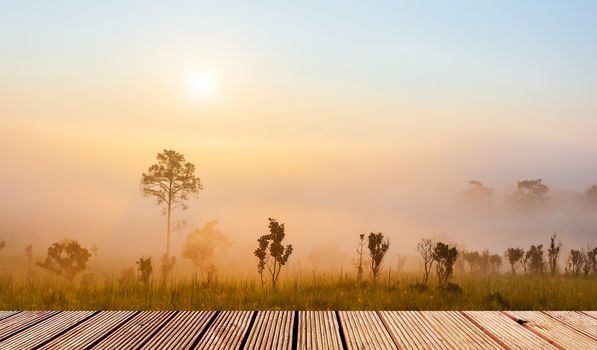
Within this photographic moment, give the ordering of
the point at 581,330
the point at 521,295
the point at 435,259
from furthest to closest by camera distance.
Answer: the point at 435,259, the point at 521,295, the point at 581,330

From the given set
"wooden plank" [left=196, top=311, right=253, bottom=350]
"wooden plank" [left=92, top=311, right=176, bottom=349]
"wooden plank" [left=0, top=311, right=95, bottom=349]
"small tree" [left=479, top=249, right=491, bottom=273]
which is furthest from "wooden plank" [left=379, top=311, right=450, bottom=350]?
"small tree" [left=479, top=249, right=491, bottom=273]

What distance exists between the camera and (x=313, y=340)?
104 inches

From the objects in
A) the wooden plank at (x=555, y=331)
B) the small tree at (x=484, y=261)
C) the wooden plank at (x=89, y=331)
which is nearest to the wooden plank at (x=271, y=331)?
the wooden plank at (x=89, y=331)

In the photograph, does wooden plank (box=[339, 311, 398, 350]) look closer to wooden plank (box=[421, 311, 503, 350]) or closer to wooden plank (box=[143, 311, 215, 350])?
wooden plank (box=[421, 311, 503, 350])

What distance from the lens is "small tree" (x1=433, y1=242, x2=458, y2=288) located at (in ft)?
39.7

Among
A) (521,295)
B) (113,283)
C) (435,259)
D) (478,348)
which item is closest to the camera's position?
(478,348)

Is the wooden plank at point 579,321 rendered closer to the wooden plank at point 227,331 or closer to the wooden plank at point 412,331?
the wooden plank at point 412,331

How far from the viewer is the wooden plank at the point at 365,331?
8.46 ft

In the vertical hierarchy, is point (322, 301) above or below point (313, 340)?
below

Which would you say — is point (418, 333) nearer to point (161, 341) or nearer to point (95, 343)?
point (161, 341)

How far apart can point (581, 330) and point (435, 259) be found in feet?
31.7

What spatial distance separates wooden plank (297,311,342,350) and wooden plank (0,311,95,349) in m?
1.27

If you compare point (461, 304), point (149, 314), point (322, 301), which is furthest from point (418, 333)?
point (461, 304)

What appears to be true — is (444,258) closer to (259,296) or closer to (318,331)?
(259,296)
